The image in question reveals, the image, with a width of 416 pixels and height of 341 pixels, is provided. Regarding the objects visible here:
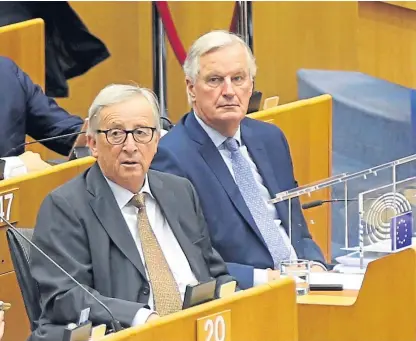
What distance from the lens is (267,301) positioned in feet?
11.3

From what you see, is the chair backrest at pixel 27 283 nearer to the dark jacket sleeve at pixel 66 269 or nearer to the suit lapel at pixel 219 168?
the dark jacket sleeve at pixel 66 269

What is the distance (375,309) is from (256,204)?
704 mm

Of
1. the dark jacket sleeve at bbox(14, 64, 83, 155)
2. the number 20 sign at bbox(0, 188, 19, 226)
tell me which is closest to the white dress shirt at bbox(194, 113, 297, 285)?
the number 20 sign at bbox(0, 188, 19, 226)

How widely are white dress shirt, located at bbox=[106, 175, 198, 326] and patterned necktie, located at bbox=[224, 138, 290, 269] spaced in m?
0.53

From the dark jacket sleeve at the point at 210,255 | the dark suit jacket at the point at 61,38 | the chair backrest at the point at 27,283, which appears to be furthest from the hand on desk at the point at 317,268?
the dark suit jacket at the point at 61,38

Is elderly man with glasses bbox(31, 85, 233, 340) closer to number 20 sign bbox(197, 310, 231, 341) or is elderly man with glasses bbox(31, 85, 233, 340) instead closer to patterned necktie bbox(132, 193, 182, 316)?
patterned necktie bbox(132, 193, 182, 316)

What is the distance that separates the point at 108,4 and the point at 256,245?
4056 millimetres

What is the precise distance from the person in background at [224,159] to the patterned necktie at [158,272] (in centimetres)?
43

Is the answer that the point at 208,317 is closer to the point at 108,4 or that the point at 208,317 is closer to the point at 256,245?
the point at 256,245

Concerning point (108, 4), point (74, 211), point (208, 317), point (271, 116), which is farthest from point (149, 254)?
point (108, 4)

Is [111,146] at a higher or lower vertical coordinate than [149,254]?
higher

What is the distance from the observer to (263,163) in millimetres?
4523

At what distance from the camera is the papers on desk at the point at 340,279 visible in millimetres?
4051

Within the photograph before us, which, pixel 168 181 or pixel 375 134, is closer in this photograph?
pixel 168 181
